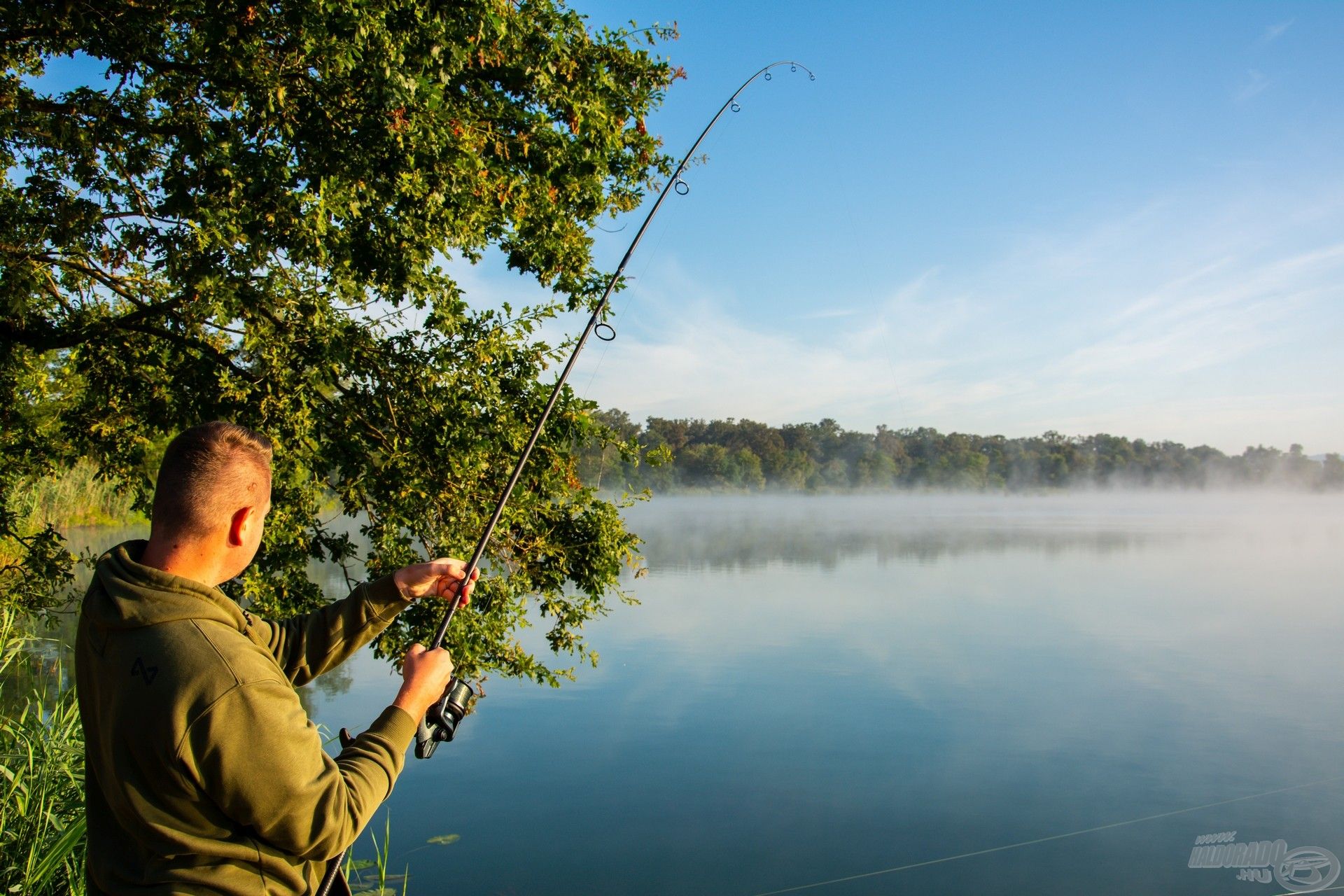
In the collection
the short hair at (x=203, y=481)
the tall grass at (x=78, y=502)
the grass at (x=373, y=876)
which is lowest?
the grass at (x=373, y=876)

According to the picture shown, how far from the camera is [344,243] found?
5.16 meters

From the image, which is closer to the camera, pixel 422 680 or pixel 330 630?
pixel 422 680

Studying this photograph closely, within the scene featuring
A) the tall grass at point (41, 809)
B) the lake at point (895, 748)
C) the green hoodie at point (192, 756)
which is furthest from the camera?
the lake at point (895, 748)

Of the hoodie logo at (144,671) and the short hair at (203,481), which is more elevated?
the short hair at (203,481)

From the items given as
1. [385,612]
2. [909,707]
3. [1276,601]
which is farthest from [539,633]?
[1276,601]

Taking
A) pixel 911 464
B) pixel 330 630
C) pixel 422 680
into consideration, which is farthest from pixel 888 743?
pixel 911 464

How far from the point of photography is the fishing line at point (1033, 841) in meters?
6.62

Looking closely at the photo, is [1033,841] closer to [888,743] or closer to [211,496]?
[888,743]

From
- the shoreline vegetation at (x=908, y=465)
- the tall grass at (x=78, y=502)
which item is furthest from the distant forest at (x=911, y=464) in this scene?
the tall grass at (x=78, y=502)

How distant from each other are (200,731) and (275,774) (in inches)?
6.1

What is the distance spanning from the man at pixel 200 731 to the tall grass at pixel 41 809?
255 centimetres

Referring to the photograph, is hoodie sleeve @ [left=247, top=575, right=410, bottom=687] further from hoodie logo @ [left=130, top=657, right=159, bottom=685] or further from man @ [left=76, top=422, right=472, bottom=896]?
hoodie logo @ [left=130, top=657, right=159, bottom=685]

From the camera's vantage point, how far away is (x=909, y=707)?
10.8 m

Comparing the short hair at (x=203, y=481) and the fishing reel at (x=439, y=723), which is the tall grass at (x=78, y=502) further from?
the short hair at (x=203, y=481)
